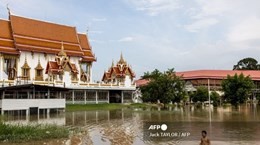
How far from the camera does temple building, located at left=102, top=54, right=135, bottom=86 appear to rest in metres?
57.1

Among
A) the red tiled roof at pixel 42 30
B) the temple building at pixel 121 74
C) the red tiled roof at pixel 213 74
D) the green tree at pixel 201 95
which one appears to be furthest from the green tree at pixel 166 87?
the red tiled roof at pixel 213 74

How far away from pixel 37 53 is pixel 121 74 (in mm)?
12636

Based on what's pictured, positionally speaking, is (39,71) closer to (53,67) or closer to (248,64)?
(53,67)

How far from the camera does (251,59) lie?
97312 mm

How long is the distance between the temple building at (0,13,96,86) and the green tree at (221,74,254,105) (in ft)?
67.5

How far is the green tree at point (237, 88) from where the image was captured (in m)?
52.0

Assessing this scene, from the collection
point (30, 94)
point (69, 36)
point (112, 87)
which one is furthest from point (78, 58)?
point (30, 94)

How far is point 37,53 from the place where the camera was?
51.7 metres

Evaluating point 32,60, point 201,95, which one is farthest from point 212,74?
point 32,60

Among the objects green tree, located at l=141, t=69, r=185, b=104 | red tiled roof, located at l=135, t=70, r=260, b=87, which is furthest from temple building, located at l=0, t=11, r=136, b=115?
red tiled roof, located at l=135, t=70, r=260, b=87

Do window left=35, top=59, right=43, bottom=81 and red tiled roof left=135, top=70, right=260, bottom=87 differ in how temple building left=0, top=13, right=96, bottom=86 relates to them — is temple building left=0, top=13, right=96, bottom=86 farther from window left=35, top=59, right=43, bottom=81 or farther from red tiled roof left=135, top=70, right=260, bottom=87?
red tiled roof left=135, top=70, right=260, bottom=87

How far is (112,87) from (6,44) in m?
15.1

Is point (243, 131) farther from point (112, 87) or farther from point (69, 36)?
point (69, 36)

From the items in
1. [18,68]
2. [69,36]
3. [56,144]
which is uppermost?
[69,36]
